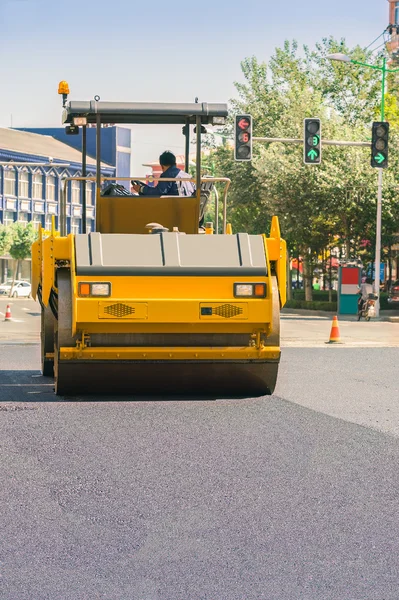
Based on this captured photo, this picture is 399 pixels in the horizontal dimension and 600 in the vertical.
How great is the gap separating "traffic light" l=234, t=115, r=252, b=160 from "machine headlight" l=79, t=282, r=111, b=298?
779 inches

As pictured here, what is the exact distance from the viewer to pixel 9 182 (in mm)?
93500

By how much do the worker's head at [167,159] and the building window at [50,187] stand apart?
84498mm

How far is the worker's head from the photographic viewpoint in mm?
13406

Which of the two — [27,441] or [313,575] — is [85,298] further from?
[313,575]

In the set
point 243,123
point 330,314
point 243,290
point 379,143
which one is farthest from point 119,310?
point 330,314

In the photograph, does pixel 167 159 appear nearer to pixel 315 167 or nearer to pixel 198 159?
pixel 198 159

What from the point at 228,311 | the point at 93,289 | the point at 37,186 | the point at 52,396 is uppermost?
the point at 37,186

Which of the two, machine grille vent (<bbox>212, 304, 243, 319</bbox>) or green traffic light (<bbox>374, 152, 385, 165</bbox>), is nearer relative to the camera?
machine grille vent (<bbox>212, 304, 243, 319</bbox>)

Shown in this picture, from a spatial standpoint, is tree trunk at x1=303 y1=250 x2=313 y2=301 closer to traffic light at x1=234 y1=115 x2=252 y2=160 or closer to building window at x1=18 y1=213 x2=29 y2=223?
traffic light at x1=234 y1=115 x2=252 y2=160

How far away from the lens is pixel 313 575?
5375 millimetres

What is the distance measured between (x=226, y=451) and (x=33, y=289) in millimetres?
5516

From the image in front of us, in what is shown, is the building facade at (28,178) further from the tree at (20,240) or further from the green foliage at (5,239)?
the green foliage at (5,239)

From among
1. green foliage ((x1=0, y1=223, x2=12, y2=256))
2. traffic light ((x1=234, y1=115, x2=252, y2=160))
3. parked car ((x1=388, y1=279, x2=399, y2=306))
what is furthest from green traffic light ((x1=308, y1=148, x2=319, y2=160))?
green foliage ((x1=0, y1=223, x2=12, y2=256))

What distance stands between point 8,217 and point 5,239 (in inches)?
283
